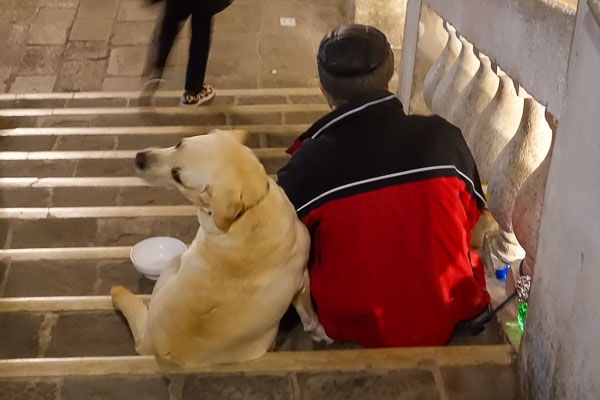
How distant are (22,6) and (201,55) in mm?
3671

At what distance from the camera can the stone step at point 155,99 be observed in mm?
5410

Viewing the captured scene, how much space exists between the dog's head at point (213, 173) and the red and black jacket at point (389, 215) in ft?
0.81

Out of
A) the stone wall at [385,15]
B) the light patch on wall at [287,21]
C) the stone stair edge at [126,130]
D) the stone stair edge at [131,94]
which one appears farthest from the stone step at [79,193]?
the light patch on wall at [287,21]

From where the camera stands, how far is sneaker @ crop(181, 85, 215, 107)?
5.08 m

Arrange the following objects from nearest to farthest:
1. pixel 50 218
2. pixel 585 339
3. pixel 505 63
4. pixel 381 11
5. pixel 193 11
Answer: pixel 585 339 < pixel 505 63 < pixel 50 218 < pixel 193 11 < pixel 381 11

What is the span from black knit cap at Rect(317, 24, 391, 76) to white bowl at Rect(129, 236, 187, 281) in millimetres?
1047

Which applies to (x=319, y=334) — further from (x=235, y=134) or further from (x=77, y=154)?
(x=77, y=154)

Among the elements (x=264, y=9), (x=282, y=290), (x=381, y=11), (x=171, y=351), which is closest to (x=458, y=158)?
(x=282, y=290)

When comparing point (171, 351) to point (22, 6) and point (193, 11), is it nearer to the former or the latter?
point (193, 11)

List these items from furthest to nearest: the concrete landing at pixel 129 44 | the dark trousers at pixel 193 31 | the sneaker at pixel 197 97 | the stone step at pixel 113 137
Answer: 1. the concrete landing at pixel 129 44
2. the sneaker at pixel 197 97
3. the dark trousers at pixel 193 31
4. the stone step at pixel 113 137

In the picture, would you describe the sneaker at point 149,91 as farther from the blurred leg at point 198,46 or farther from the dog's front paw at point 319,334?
the dog's front paw at point 319,334

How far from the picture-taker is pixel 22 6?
7410mm

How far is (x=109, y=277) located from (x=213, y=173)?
1.18m

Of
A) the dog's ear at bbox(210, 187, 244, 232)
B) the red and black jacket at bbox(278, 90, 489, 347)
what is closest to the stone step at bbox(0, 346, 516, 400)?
the red and black jacket at bbox(278, 90, 489, 347)
